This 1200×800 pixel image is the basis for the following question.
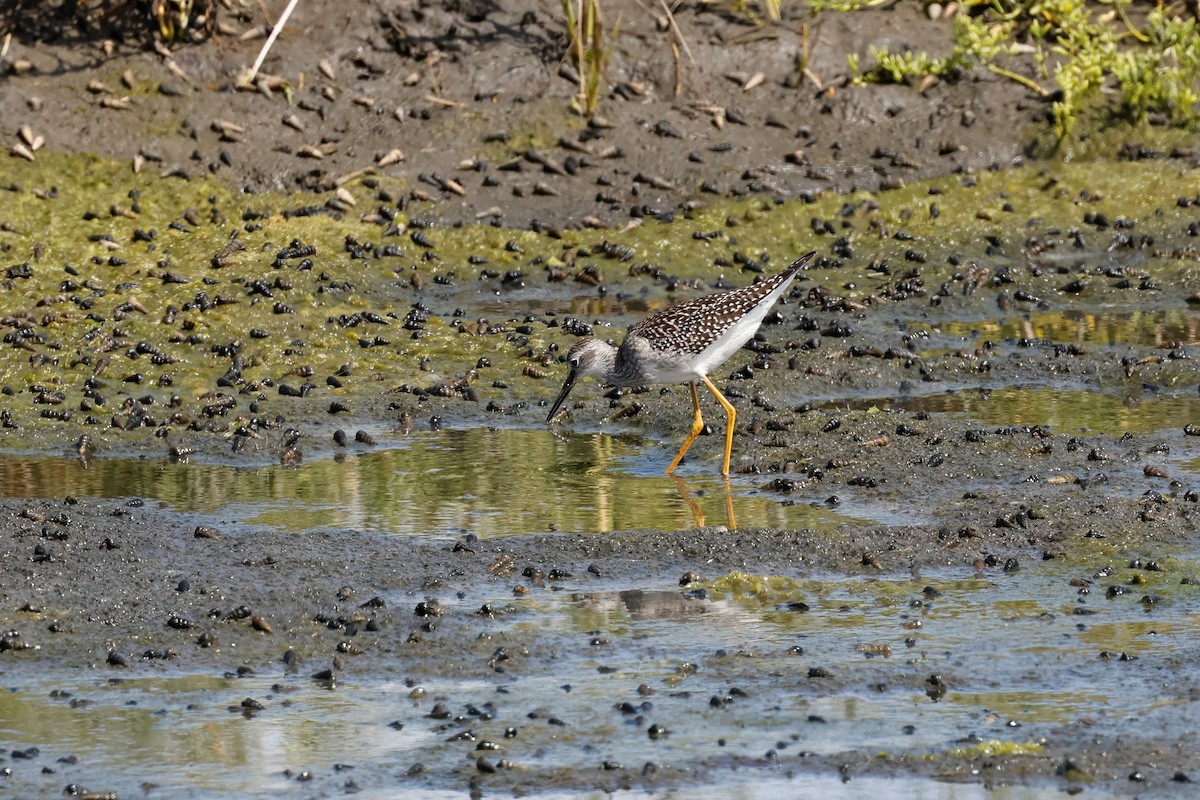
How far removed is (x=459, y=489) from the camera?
9789mm

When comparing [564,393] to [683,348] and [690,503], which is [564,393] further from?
[690,503]

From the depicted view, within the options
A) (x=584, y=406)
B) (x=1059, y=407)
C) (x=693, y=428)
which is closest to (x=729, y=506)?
(x=693, y=428)

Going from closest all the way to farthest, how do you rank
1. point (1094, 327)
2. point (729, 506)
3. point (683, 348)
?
point (729, 506), point (683, 348), point (1094, 327)

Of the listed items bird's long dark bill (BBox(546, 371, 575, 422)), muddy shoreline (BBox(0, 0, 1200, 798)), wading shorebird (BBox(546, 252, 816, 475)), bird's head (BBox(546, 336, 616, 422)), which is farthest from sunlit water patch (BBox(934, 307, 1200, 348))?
bird's long dark bill (BBox(546, 371, 575, 422))

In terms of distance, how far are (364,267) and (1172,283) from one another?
6.13m

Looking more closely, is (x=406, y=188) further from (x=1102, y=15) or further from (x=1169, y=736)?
(x=1169, y=736)

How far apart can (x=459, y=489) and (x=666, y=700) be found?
329 cm

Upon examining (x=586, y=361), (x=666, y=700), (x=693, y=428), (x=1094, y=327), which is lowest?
(x=666, y=700)

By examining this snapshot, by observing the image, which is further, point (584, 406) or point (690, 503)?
point (584, 406)

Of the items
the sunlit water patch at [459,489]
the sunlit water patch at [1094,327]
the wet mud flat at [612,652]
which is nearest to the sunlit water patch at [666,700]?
the wet mud flat at [612,652]

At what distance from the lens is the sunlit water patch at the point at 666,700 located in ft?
20.3

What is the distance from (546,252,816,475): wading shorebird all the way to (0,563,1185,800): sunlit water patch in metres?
2.68

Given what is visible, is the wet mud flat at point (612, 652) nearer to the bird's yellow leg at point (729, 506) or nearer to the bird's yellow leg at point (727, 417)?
the bird's yellow leg at point (729, 506)

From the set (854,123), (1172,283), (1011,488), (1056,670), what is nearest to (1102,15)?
(854,123)
